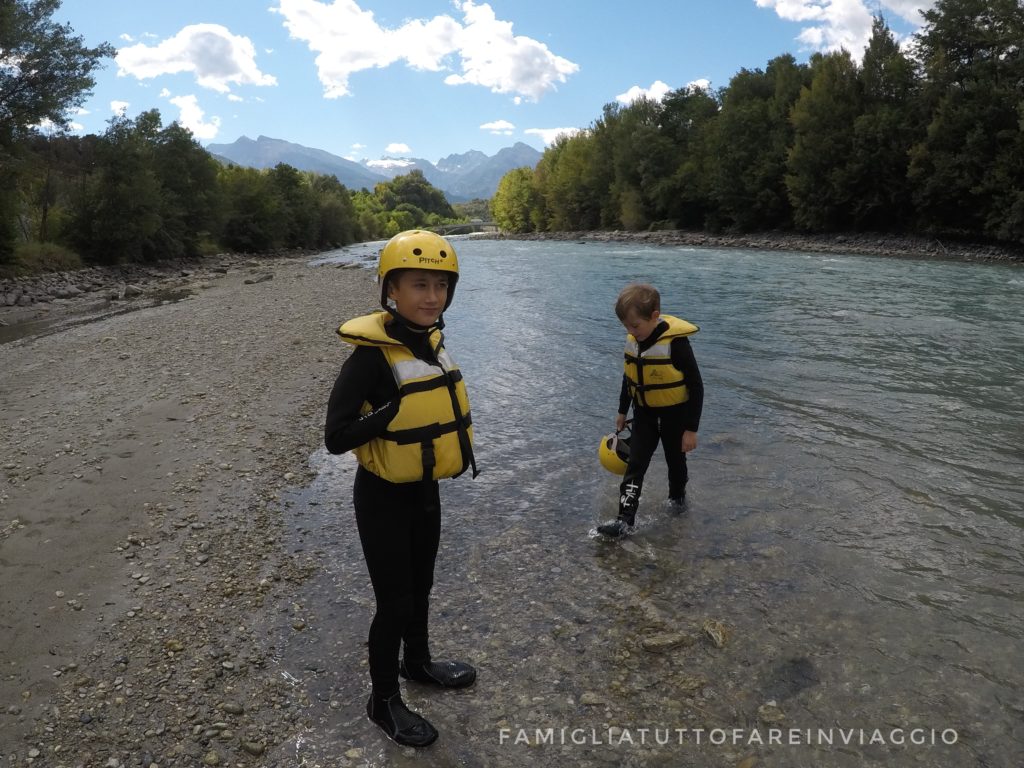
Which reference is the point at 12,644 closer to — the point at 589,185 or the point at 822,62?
the point at 822,62

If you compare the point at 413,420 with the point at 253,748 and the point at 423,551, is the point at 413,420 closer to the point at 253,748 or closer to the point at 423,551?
the point at 423,551

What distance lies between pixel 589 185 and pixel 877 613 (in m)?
92.1

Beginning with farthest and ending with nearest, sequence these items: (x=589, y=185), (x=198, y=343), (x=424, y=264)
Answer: (x=589, y=185), (x=198, y=343), (x=424, y=264)

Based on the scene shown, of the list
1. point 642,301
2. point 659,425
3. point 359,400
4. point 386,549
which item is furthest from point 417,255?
point 659,425

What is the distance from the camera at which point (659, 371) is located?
5.38 meters

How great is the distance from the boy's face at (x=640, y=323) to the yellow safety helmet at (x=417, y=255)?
2.37m

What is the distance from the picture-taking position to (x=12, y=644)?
4062 millimetres

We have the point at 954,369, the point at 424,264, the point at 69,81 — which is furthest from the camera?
the point at 69,81

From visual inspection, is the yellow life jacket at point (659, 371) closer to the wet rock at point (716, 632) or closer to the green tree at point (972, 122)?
the wet rock at point (716, 632)

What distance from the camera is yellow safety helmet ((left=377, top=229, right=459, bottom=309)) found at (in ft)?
10.0

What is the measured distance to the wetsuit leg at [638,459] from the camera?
225 inches

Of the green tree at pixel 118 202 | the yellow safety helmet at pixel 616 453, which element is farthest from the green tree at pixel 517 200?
the yellow safety helmet at pixel 616 453

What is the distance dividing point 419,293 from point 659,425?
326cm

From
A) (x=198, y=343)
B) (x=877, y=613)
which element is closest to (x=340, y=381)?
(x=877, y=613)
